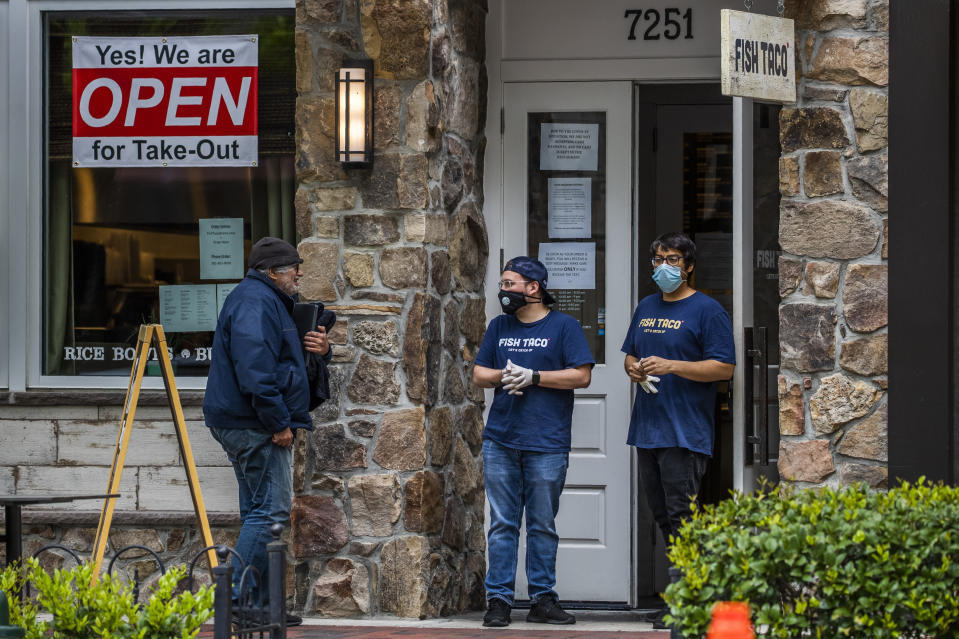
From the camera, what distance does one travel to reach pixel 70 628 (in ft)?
15.2

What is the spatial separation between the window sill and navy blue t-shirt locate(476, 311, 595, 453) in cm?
179

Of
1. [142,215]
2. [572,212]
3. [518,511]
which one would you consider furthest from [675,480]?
[142,215]

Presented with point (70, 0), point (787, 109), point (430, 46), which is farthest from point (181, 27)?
point (787, 109)

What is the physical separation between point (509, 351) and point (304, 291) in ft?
3.73

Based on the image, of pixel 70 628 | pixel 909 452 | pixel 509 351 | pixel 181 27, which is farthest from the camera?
A: pixel 181 27

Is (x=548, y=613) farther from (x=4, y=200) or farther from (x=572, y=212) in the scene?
(x=4, y=200)

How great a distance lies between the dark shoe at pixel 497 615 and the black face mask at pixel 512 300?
1.46 meters

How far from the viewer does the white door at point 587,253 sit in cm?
771

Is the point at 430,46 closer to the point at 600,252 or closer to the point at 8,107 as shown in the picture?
the point at 600,252

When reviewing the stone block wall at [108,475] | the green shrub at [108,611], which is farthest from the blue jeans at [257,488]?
the green shrub at [108,611]

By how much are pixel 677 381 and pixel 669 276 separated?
519mm

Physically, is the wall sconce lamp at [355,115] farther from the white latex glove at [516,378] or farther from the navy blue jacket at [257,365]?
the white latex glove at [516,378]

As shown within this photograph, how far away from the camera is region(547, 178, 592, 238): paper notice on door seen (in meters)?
7.83

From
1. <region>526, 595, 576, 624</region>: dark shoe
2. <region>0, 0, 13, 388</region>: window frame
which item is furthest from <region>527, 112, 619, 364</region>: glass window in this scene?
<region>0, 0, 13, 388</region>: window frame
